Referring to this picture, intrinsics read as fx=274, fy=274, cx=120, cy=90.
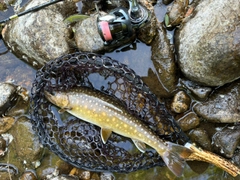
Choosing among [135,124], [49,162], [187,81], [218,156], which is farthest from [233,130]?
[49,162]

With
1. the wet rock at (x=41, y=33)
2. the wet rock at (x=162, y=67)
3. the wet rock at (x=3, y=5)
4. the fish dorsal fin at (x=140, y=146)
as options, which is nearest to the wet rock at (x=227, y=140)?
the wet rock at (x=162, y=67)

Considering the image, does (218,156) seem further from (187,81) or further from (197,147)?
(187,81)

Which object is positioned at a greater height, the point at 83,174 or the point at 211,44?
the point at 211,44

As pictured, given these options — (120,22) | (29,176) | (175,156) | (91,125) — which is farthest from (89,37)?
(29,176)

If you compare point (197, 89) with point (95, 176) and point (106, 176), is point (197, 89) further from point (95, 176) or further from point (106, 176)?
point (95, 176)

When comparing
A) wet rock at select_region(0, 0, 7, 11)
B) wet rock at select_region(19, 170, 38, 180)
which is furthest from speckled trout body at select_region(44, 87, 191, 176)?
wet rock at select_region(0, 0, 7, 11)
